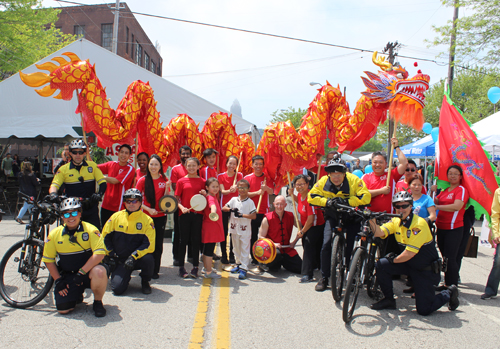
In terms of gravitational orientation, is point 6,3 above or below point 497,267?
above

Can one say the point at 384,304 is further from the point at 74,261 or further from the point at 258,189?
the point at 74,261

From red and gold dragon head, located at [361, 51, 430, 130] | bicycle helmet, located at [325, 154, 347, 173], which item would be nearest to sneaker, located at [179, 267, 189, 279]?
bicycle helmet, located at [325, 154, 347, 173]

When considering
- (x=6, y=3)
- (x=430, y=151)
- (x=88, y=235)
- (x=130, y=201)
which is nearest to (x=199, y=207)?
(x=130, y=201)

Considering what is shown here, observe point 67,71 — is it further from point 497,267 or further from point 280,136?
point 497,267

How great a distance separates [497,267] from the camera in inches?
192

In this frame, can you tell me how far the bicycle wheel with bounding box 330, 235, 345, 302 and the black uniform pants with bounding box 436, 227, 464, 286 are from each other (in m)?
1.68

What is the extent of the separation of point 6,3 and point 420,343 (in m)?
19.6

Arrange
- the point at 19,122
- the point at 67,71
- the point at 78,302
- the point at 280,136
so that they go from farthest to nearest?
the point at 19,122 → the point at 280,136 → the point at 67,71 → the point at 78,302

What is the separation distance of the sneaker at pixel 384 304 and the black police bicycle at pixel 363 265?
232 mm

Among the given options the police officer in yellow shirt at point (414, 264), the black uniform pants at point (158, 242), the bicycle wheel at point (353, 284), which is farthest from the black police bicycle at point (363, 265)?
the black uniform pants at point (158, 242)

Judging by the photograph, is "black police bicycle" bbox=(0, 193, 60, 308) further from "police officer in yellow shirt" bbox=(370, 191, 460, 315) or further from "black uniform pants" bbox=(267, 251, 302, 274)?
"police officer in yellow shirt" bbox=(370, 191, 460, 315)

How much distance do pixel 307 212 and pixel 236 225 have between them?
3.75 feet

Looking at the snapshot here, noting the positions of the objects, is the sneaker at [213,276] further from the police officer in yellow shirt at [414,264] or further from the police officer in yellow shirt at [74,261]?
the police officer in yellow shirt at [414,264]

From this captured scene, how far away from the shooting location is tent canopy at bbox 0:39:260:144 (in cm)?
1164
